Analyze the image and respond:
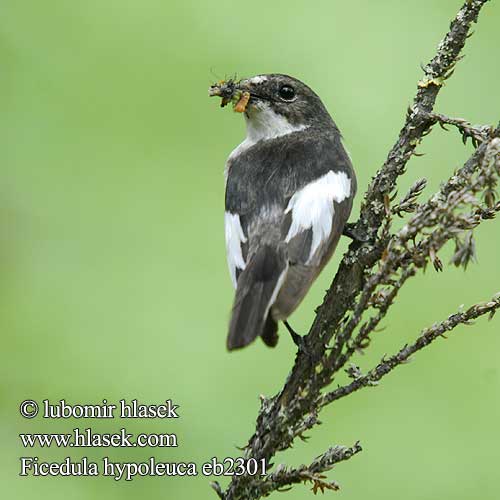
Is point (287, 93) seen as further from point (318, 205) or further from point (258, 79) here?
point (318, 205)

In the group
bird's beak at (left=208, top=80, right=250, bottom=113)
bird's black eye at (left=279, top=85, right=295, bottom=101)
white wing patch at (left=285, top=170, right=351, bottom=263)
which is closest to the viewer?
white wing patch at (left=285, top=170, right=351, bottom=263)

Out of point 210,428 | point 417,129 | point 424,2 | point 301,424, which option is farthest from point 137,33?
point 301,424

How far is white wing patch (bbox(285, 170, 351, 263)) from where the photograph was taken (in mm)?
3234

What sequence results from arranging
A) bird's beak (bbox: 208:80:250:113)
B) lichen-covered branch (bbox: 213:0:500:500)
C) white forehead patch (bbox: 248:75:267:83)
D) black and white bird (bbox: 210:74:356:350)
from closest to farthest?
lichen-covered branch (bbox: 213:0:500:500), black and white bird (bbox: 210:74:356:350), bird's beak (bbox: 208:80:250:113), white forehead patch (bbox: 248:75:267:83)

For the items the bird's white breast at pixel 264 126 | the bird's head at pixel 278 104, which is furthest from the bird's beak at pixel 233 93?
the bird's white breast at pixel 264 126

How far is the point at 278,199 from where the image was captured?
346cm

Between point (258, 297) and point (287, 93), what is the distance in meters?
1.41

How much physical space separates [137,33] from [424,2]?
1987mm

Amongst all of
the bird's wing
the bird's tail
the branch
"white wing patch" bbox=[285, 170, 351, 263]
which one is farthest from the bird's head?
the branch

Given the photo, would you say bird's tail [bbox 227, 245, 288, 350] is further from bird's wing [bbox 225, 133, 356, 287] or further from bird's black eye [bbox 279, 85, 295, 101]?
bird's black eye [bbox 279, 85, 295, 101]

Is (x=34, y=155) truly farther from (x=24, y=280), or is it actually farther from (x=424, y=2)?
(x=424, y=2)

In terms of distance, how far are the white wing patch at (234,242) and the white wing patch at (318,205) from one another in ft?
0.60

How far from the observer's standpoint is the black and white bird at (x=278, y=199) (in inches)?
115

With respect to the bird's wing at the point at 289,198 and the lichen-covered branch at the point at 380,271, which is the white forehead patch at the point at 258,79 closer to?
the bird's wing at the point at 289,198
